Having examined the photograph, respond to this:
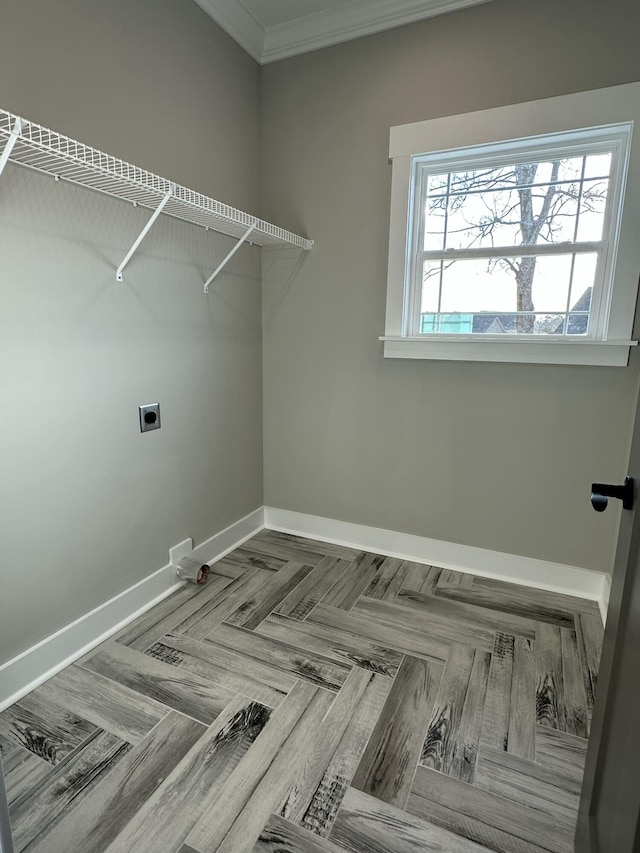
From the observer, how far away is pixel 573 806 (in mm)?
1211

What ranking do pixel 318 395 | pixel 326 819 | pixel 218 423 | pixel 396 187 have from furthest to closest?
pixel 318 395 < pixel 218 423 < pixel 396 187 < pixel 326 819

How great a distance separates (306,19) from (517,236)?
146 cm

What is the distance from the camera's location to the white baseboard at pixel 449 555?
2189 millimetres

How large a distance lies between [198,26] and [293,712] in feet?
8.98

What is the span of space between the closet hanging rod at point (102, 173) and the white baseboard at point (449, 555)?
1.63m

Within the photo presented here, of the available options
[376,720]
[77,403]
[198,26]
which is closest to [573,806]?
[376,720]

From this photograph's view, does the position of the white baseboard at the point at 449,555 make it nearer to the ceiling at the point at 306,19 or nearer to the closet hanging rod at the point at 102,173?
the closet hanging rod at the point at 102,173

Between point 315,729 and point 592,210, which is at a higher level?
point 592,210

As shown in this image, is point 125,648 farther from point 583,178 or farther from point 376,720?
point 583,178

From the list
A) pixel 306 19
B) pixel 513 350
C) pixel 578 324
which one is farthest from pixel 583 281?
pixel 306 19

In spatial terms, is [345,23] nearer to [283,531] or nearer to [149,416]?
[149,416]

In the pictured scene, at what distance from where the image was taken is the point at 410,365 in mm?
2363

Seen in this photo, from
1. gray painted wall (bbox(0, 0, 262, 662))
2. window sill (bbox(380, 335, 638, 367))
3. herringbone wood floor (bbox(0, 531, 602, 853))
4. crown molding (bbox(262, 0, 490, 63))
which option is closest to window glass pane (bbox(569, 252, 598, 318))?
window sill (bbox(380, 335, 638, 367))

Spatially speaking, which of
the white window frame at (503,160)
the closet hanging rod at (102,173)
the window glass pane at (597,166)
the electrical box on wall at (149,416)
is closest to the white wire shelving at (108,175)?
the closet hanging rod at (102,173)
